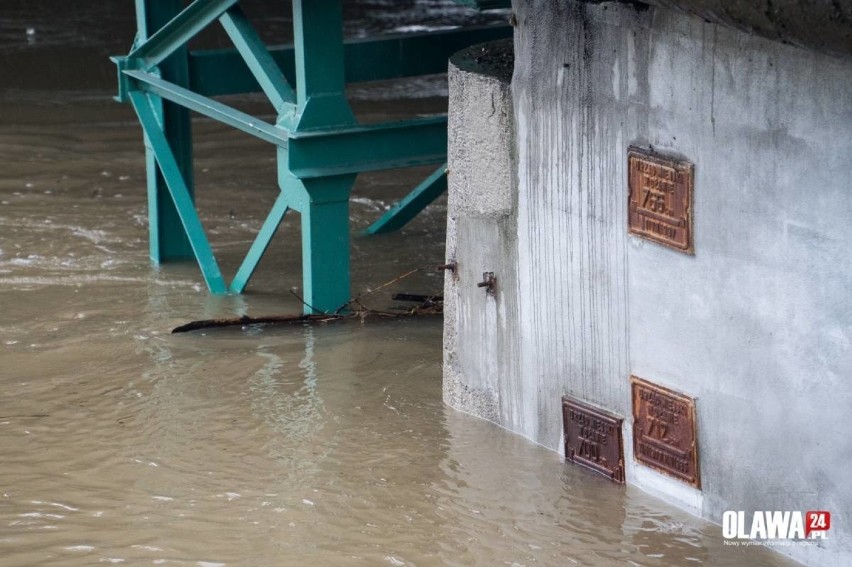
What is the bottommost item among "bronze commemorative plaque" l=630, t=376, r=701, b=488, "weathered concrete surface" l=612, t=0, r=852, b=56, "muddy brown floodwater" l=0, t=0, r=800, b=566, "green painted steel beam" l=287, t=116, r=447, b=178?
"muddy brown floodwater" l=0, t=0, r=800, b=566

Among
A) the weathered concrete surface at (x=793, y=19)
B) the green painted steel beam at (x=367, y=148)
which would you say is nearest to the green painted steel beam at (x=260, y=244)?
the green painted steel beam at (x=367, y=148)

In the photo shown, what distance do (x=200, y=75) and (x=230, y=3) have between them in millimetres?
1294

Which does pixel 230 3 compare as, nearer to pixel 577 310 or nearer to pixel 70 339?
pixel 70 339

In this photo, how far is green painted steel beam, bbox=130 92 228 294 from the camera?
8562 millimetres

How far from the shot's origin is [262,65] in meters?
7.76

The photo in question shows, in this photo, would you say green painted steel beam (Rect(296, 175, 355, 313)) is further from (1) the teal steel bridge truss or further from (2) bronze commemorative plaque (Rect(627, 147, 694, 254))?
(2) bronze commemorative plaque (Rect(627, 147, 694, 254))

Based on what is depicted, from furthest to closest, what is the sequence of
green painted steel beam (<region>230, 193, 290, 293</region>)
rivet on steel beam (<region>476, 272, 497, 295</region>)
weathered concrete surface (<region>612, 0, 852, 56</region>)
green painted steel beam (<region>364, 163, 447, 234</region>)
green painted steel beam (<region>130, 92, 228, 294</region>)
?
green painted steel beam (<region>364, 163, 447, 234</region>), green painted steel beam (<region>130, 92, 228, 294</region>), green painted steel beam (<region>230, 193, 290, 293</region>), rivet on steel beam (<region>476, 272, 497, 295</region>), weathered concrete surface (<region>612, 0, 852, 56</region>)

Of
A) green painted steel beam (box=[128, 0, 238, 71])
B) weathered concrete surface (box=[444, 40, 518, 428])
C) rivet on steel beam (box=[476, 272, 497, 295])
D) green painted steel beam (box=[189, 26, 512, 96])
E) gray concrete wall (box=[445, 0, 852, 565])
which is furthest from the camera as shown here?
green painted steel beam (box=[189, 26, 512, 96])

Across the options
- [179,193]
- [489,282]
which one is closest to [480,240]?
[489,282]

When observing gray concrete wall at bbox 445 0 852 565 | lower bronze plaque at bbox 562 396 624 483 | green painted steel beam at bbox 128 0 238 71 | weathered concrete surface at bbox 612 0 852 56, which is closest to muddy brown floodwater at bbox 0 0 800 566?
lower bronze plaque at bbox 562 396 624 483

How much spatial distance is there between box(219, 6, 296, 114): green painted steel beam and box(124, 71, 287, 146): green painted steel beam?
163 mm

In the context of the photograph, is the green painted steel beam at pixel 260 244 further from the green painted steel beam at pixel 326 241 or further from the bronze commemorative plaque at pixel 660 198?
the bronze commemorative plaque at pixel 660 198

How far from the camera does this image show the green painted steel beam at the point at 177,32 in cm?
802

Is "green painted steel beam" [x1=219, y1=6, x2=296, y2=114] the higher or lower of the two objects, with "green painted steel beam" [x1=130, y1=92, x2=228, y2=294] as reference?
higher
